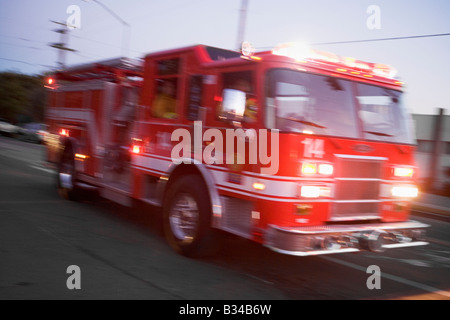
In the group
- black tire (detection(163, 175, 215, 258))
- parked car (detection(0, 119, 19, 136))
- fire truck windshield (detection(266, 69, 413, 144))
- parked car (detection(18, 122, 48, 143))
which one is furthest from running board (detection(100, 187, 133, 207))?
parked car (detection(0, 119, 19, 136))

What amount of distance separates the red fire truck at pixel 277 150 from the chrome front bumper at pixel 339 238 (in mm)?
14

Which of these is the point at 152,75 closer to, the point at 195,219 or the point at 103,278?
the point at 195,219

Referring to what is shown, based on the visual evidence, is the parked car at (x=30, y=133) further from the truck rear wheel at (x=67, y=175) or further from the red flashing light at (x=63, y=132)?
the truck rear wheel at (x=67, y=175)

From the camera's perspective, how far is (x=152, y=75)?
6926 millimetres

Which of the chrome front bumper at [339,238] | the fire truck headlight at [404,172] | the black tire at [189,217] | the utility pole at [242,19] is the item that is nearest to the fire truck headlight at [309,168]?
the chrome front bumper at [339,238]

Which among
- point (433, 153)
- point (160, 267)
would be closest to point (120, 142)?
point (160, 267)

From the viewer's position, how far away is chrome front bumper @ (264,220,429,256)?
15.7 ft

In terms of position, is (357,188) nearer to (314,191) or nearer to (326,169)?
(326,169)

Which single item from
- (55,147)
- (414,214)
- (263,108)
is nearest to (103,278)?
(263,108)

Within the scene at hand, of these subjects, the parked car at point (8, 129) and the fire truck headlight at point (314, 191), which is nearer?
the fire truck headlight at point (314, 191)

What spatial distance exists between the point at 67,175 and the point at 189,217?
14.4 ft

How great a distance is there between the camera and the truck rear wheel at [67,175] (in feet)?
30.3

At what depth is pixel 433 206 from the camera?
1347 cm
